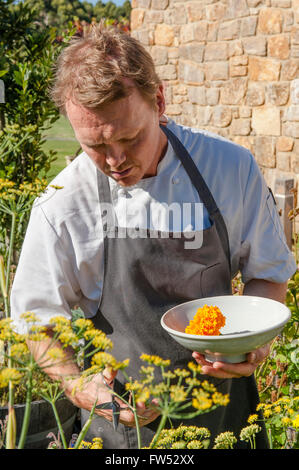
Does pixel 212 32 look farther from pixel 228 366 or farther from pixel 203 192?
pixel 228 366

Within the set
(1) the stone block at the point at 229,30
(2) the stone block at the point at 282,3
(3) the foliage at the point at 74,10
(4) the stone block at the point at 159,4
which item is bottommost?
(1) the stone block at the point at 229,30

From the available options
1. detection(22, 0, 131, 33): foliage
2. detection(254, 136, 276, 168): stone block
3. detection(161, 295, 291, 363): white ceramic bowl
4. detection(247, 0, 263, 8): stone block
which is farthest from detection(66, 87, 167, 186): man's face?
detection(22, 0, 131, 33): foliage

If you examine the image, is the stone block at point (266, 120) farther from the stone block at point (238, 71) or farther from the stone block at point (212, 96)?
the stone block at point (212, 96)

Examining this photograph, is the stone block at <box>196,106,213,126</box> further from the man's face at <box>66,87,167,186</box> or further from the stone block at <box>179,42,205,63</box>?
the man's face at <box>66,87,167,186</box>

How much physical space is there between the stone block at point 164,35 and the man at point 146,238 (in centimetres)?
518

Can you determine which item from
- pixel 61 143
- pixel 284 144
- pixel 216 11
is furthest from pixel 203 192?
pixel 61 143

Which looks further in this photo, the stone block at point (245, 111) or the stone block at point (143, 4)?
the stone block at point (143, 4)

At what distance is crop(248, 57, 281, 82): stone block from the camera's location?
5555 millimetres

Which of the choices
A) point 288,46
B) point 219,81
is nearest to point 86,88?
point 288,46

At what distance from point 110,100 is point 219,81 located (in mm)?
5125

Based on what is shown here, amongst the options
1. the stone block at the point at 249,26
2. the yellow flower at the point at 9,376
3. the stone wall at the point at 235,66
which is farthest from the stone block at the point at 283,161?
the yellow flower at the point at 9,376

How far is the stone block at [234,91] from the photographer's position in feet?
19.5

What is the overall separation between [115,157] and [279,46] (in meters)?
4.63

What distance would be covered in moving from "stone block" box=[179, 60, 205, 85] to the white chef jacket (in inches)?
189
